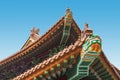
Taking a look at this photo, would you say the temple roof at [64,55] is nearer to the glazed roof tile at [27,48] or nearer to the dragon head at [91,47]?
the glazed roof tile at [27,48]

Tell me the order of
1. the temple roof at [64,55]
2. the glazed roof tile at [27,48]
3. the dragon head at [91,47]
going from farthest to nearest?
the glazed roof tile at [27,48] → the temple roof at [64,55] → the dragon head at [91,47]

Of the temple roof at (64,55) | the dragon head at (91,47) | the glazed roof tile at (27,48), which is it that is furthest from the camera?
the glazed roof tile at (27,48)

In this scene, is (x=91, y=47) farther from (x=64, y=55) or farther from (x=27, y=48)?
(x=27, y=48)

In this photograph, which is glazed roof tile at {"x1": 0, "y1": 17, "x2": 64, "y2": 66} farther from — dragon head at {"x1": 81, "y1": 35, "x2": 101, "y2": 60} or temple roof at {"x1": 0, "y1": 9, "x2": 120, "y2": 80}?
dragon head at {"x1": 81, "y1": 35, "x2": 101, "y2": 60}

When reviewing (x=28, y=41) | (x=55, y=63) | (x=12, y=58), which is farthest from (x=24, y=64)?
(x=55, y=63)

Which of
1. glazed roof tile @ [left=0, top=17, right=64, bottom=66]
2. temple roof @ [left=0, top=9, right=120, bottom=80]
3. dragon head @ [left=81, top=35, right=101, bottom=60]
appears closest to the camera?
dragon head @ [left=81, top=35, right=101, bottom=60]

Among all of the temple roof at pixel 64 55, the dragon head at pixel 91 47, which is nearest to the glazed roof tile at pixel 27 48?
the temple roof at pixel 64 55

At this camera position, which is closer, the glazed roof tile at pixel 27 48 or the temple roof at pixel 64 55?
the temple roof at pixel 64 55

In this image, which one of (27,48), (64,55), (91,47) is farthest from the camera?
(27,48)

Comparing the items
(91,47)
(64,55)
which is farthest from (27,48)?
(91,47)

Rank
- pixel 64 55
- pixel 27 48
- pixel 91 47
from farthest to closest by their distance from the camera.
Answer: pixel 27 48 → pixel 64 55 → pixel 91 47

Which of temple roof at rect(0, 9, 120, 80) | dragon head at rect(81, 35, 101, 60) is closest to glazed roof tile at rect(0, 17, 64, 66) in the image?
temple roof at rect(0, 9, 120, 80)

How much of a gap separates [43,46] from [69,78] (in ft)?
12.2

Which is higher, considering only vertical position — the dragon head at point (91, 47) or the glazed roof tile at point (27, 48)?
the glazed roof tile at point (27, 48)
